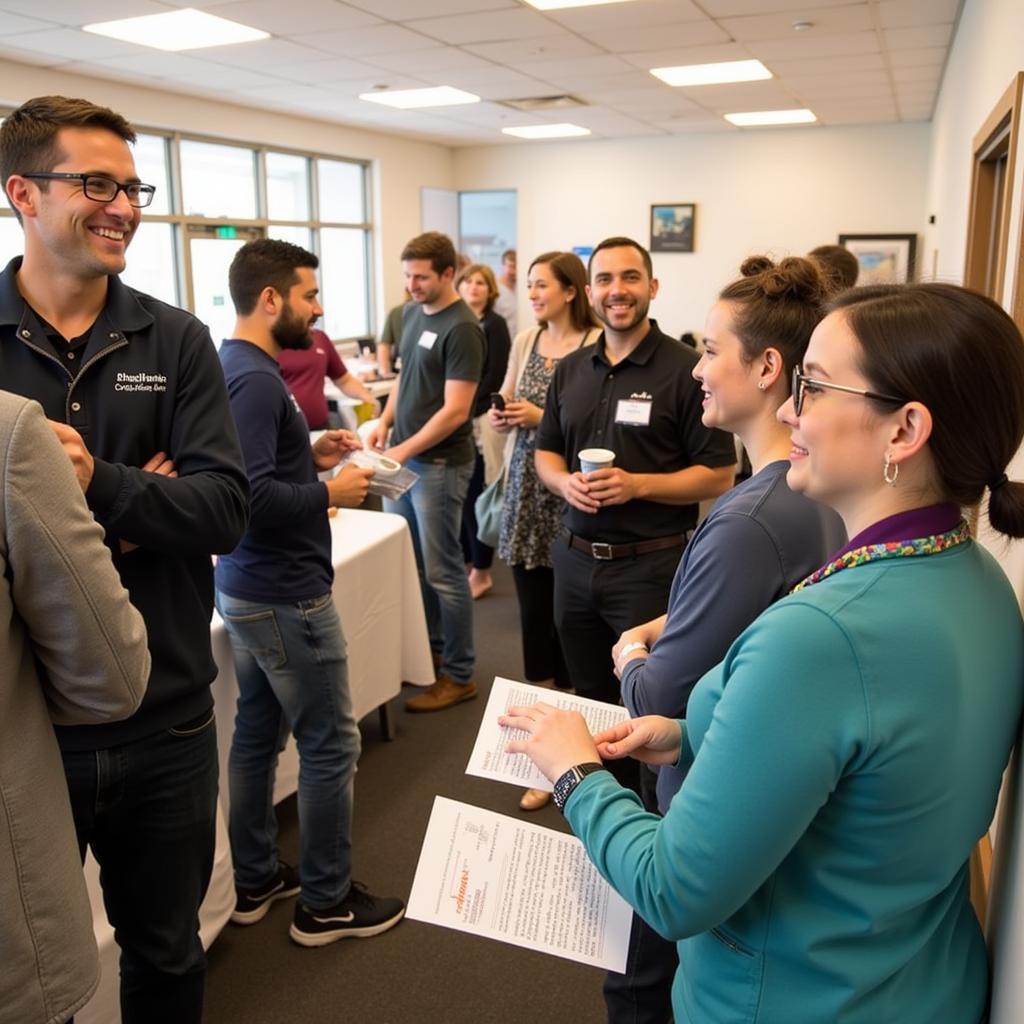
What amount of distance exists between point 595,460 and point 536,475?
90cm

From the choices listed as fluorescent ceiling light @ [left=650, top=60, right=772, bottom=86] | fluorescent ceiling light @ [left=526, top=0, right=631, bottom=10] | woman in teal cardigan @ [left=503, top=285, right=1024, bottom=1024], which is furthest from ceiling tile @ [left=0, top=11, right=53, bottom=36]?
woman in teal cardigan @ [left=503, top=285, right=1024, bottom=1024]

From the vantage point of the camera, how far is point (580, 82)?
5980mm

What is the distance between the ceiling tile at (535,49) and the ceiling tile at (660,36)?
108 millimetres

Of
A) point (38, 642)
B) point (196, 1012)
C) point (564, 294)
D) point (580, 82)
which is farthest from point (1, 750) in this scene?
point (580, 82)

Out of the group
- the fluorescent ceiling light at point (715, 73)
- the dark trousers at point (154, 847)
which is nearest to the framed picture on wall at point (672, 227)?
the fluorescent ceiling light at point (715, 73)

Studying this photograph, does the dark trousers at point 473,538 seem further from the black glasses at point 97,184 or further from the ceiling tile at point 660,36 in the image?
the black glasses at point 97,184

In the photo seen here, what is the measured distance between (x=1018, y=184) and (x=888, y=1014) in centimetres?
164

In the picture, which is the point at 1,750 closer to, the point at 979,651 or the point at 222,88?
the point at 979,651

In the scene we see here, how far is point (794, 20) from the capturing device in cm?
436

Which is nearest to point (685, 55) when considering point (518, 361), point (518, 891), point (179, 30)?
point (179, 30)

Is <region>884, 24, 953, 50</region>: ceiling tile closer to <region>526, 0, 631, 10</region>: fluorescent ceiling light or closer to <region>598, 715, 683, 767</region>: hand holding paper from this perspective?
<region>526, 0, 631, 10</region>: fluorescent ceiling light

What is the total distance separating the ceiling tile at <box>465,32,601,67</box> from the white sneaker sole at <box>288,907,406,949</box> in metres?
4.27

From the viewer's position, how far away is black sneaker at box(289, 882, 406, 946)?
2135 millimetres

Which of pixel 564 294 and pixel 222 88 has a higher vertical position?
pixel 222 88
